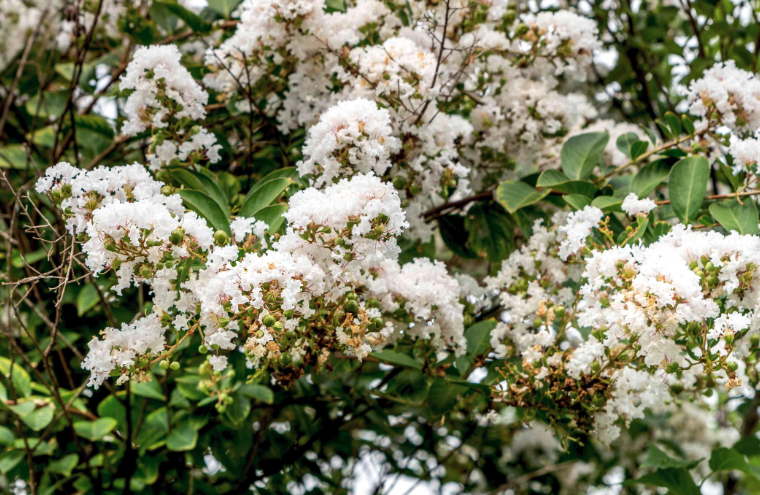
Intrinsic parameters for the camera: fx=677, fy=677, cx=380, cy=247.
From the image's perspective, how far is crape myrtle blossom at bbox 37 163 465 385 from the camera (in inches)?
52.4

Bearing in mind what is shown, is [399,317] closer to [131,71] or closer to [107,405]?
[131,71]

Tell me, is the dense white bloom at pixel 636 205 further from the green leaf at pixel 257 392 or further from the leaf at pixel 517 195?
the green leaf at pixel 257 392

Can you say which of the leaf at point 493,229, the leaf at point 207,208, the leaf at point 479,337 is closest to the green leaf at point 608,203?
the leaf at point 479,337

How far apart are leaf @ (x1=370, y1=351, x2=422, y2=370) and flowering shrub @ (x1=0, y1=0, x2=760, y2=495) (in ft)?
0.03

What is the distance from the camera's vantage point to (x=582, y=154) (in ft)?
7.23

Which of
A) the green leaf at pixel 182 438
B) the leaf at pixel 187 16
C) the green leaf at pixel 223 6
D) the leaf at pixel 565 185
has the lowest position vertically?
the green leaf at pixel 182 438

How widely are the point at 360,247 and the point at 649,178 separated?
107cm

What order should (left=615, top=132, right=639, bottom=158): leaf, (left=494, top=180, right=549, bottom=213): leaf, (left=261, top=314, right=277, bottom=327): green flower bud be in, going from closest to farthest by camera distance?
1. (left=261, top=314, right=277, bottom=327): green flower bud
2. (left=494, top=180, right=549, bottom=213): leaf
3. (left=615, top=132, right=639, bottom=158): leaf

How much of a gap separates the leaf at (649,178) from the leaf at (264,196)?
1028 mm

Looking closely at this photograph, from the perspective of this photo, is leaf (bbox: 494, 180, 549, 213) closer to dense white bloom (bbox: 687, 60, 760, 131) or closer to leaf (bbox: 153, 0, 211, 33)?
dense white bloom (bbox: 687, 60, 760, 131)

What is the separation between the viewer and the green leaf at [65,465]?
2133 mm

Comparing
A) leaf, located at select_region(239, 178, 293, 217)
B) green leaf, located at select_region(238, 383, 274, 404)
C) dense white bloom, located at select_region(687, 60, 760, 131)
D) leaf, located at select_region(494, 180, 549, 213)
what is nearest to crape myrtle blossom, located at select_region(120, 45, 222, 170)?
leaf, located at select_region(239, 178, 293, 217)

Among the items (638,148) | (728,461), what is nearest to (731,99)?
(638,148)

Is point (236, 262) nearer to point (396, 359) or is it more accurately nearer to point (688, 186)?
point (396, 359)
